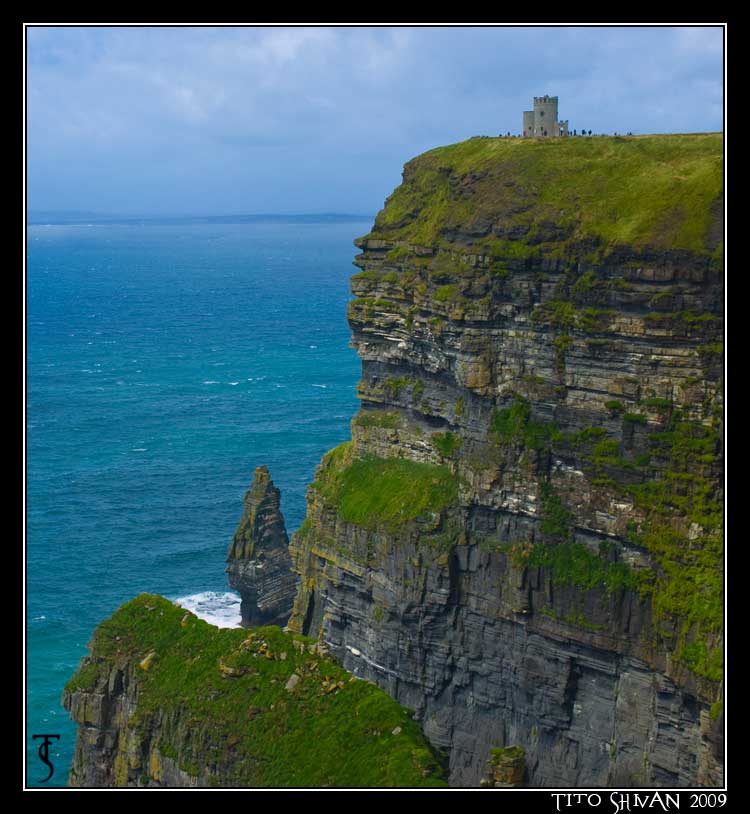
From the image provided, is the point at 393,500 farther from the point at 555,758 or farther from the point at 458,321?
the point at 555,758

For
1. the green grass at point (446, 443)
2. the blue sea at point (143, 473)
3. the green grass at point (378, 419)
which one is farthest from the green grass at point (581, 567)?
the blue sea at point (143, 473)

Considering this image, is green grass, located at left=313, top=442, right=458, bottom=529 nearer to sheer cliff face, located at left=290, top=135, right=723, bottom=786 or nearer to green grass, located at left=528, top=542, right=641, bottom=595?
sheer cliff face, located at left=290, top=135, right=723, bottom=786

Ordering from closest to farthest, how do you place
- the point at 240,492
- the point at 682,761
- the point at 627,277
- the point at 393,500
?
1. the point at 682,761
2. the point at 627,277
3. the point at 393,500
4. the point at 240,492

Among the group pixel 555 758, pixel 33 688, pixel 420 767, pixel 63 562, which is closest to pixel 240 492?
pixel 63 562

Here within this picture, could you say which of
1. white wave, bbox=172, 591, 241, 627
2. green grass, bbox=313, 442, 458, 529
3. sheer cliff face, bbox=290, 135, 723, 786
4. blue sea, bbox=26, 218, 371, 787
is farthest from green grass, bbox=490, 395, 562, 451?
blue sea, bbox=26, 218, 371, 787

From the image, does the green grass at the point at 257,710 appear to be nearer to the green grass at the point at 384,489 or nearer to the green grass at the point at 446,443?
the green grass at the point at 384,489

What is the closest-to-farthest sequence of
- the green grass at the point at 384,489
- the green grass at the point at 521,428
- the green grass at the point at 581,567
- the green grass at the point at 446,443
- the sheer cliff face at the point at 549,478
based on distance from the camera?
1. the sheer cliff face at the point at 549,478
2. the green grass at the point at 581,567
3. the green grass at the point at 521,428
4. the green grass at the point at 384,489
5. the green grass at the point at 446,443

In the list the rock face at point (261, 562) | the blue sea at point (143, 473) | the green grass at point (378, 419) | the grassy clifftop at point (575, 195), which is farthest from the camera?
the blue sea at point (143, 473)
